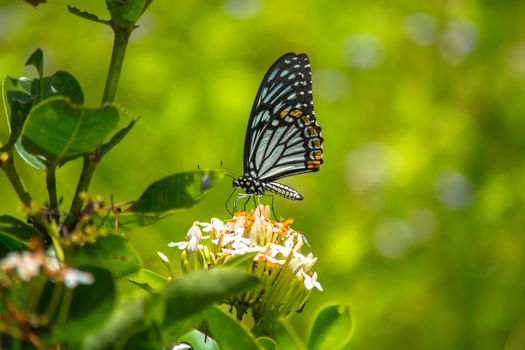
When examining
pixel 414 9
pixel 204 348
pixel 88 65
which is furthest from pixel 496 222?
pixel 204 348

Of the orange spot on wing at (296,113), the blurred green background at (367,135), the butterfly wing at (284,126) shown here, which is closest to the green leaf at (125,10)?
the butterfly wing at (284,126)

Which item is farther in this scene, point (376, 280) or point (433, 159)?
point (433, 159)

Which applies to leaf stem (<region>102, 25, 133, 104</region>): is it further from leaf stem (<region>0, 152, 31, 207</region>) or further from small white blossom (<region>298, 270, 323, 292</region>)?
small white blossom (<region>298, 270, 323, 292</region>)

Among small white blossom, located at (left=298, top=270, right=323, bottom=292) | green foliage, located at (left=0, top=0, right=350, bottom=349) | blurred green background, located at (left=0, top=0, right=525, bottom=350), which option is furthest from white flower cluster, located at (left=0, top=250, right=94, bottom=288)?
blurred green background, located at (left=0, top=0, right=525, bottom=350)

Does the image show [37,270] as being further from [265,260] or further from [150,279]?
[265,260]

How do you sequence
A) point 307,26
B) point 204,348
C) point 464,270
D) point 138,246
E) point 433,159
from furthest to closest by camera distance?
point 307,26, point 433,159, point 464,270, point 138,246, point 204,348

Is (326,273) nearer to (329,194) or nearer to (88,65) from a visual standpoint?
(329,194)
